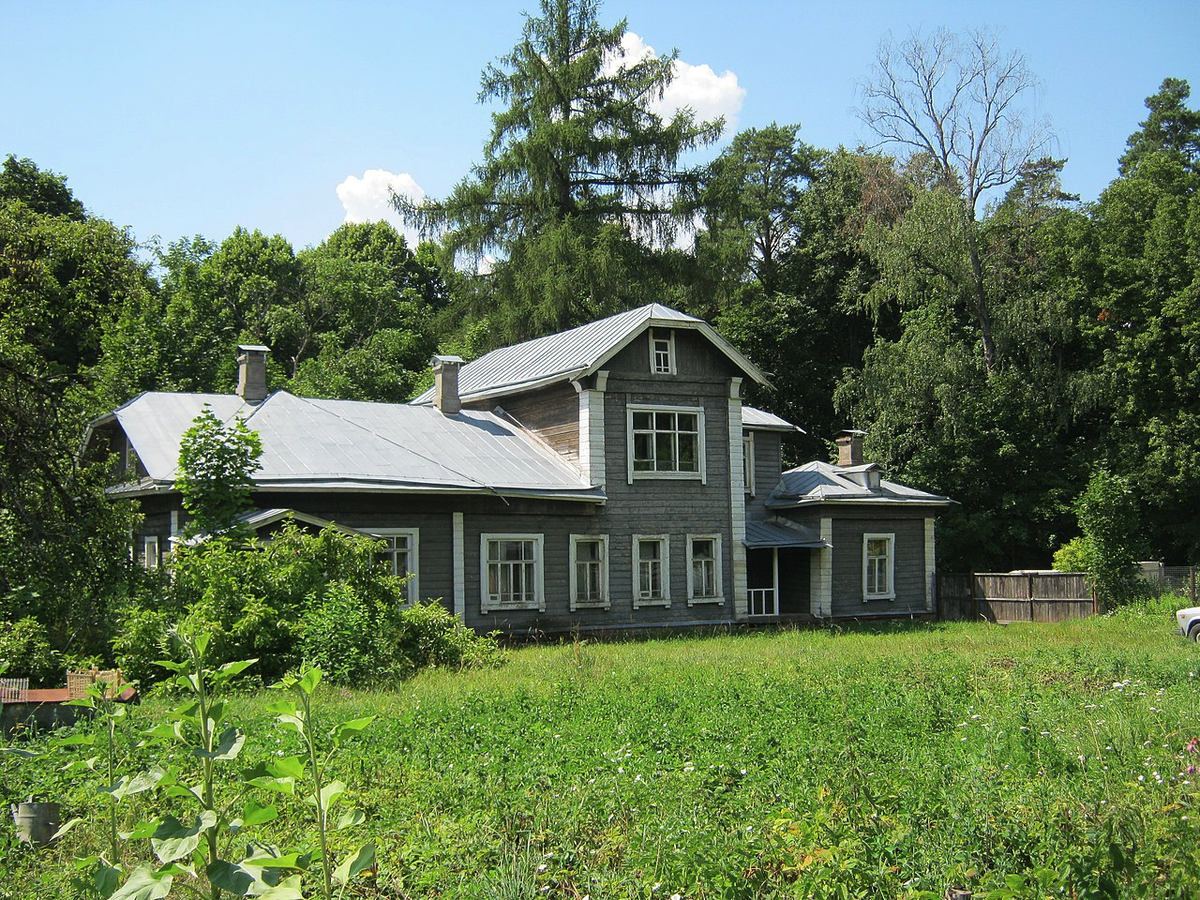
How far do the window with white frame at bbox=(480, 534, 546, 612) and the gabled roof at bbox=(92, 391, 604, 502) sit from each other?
3.86 feet

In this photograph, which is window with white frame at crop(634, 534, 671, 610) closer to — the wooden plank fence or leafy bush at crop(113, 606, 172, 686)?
the wooden plank fence

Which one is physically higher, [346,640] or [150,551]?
[150,551]

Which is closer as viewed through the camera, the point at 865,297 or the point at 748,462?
the point at 748,462

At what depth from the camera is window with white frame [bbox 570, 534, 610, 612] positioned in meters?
23.3

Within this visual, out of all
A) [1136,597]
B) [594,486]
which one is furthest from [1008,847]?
[1136,597]

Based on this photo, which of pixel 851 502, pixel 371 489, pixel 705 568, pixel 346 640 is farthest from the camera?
pixel 851 502

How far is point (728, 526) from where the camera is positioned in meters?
25.4

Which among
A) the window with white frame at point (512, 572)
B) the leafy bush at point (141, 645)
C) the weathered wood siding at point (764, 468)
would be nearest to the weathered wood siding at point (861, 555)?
the weathered wood siding at point (764, 468)

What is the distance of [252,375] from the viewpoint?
2353 cm

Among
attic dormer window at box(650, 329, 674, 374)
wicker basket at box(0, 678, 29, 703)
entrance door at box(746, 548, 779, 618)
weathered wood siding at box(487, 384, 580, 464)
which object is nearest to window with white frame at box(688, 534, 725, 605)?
entrance door at box(746, 548, 779, 618)

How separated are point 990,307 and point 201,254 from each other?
29640 mm

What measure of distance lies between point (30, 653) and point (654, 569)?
14304 mm

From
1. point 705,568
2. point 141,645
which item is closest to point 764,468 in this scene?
point 705,568

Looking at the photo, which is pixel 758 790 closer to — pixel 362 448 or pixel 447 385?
pixel 362 448
